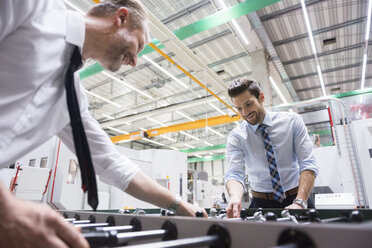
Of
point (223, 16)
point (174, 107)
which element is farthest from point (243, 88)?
point (174, 107)

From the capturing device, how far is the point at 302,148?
187 cm

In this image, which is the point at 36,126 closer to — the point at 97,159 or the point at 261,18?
the point at 97,159

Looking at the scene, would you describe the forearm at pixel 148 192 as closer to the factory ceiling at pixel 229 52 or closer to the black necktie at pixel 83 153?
the black necktie at pixel 83 153

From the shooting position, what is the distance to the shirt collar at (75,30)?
3.18 feet

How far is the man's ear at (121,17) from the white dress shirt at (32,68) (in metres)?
0.17

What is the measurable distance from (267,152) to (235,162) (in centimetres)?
26

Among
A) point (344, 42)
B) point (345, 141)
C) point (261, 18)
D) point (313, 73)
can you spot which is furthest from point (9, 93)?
point (313, 73)

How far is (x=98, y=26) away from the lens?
109 cm

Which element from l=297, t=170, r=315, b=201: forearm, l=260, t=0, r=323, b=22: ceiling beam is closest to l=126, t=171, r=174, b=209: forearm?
l=297, t=170, r=315, b=201: forearm

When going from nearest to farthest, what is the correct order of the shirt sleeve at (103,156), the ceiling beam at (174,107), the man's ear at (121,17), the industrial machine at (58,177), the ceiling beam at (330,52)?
the man's ear at (121,17) < the shirt sleeve at (103,156) < the industrial machine at (58,177) < the ceiling beam at (330,52) < the ceiling beam at (174,107)

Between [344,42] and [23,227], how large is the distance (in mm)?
7487

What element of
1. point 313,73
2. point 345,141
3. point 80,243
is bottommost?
point 80,243

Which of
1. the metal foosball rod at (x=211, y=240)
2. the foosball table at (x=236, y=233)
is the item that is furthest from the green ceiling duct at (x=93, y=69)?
the metal foosball rod at (x=211, y=240)

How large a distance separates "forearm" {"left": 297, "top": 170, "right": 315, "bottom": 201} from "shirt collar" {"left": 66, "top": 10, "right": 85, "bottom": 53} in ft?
5.02
